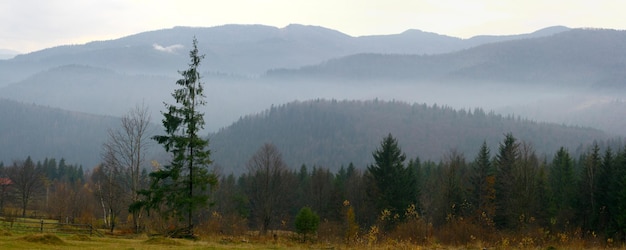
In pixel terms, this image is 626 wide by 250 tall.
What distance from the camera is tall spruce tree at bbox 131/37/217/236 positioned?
34.5 metres

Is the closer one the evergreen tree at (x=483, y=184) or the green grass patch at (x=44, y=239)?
the green grass patch at (x=44, y=239)

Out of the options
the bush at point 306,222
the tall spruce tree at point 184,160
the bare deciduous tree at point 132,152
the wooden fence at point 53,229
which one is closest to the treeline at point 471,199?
the bush at point 306,222

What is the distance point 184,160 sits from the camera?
35.0 m

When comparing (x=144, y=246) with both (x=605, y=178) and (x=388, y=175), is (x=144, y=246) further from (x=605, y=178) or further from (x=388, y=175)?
(x=605, y=178)

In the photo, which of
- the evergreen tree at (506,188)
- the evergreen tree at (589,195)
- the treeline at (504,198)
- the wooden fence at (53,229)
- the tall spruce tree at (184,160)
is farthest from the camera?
the evergreen tree at (589,195)

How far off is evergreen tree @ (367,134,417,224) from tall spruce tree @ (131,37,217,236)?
95.5ft

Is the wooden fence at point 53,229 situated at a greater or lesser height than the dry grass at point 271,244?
lesser

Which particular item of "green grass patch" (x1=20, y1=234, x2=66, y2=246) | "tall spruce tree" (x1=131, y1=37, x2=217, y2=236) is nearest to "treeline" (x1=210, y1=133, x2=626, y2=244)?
"tall spruce tree" (x1=131, y1=37, x2=217, y2=236)

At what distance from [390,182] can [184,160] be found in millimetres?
31112

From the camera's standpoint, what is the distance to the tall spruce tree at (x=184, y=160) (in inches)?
1358

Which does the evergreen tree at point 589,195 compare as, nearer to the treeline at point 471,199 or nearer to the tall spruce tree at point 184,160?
the treeline at point 471,199

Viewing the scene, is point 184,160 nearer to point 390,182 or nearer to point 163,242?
point 163,242

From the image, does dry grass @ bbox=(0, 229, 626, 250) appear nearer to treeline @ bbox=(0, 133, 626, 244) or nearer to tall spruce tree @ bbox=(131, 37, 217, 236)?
tall spruce tree @ bbox=(131, 37, 217, 236)

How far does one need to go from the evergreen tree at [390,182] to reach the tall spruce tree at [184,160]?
29112 mm
